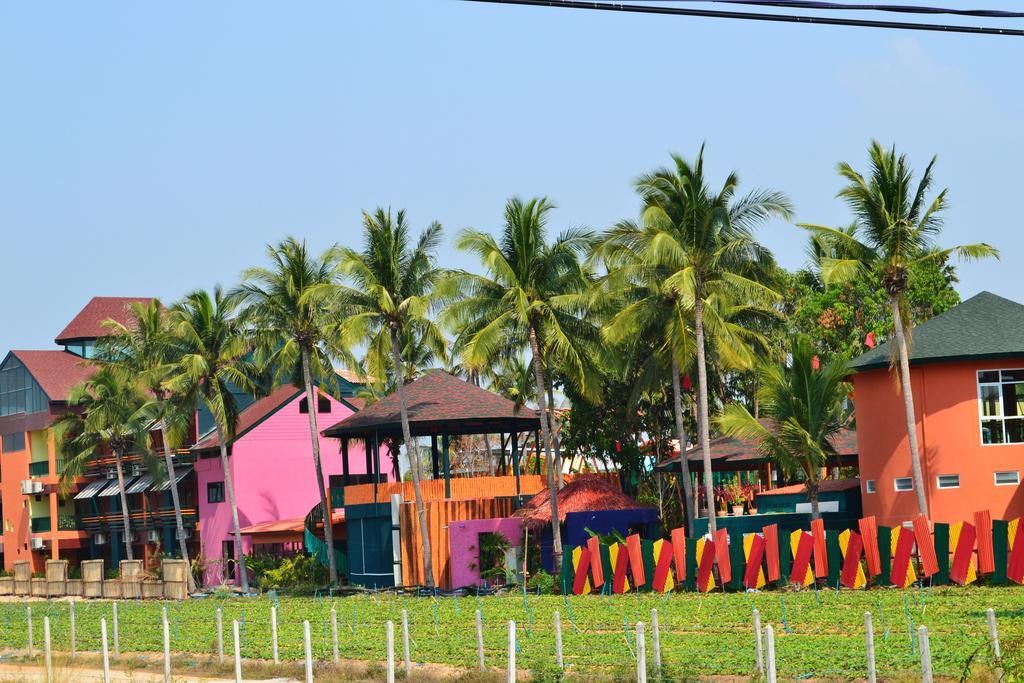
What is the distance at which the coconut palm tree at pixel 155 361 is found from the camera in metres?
63.0

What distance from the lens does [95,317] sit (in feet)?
278

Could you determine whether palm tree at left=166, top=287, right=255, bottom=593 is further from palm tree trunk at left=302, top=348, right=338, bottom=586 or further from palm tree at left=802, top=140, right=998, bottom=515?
palm tree at left=802, top=140, right=998, bottom=515

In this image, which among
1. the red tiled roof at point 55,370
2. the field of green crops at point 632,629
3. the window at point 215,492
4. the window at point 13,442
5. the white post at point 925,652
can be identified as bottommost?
the field of green crops at point 632,629

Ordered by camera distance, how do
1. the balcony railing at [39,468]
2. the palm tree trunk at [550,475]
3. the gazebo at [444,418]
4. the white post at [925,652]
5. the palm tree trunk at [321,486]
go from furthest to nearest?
the balcony railing at [39,468] < the palm tree trunk at [321,486] < the gazebo at [444,418] < the palm tree trunk at [550,475] < the white post at [925,652]

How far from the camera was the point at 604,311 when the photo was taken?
157 ft

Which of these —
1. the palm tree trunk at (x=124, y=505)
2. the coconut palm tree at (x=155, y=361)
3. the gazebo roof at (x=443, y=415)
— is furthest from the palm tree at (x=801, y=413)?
the palm tree trunk at (x=124, y=505)

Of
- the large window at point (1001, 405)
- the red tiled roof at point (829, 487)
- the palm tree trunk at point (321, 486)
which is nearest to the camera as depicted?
the large window at point (1001, 405)

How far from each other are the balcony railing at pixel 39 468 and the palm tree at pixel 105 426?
5092 mm

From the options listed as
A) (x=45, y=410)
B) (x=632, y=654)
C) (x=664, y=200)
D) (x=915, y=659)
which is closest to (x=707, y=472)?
(x=664, y=200)

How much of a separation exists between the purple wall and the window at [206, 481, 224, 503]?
885 inches

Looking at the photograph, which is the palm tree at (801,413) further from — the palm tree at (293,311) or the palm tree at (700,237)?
the palm tree at (293,311)

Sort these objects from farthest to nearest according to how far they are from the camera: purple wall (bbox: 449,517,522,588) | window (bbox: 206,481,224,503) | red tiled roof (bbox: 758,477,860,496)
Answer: window (bbox: 206,481,224,503)
purple wall (bbox: 449,517,522,588)
red tiled roof (bbox: 758,477,860,496)

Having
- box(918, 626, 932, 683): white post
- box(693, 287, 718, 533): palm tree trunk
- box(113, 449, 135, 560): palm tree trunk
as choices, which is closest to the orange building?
box(693, 287, 718, 533): palm tree trunk

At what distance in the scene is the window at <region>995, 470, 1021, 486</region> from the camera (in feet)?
129
